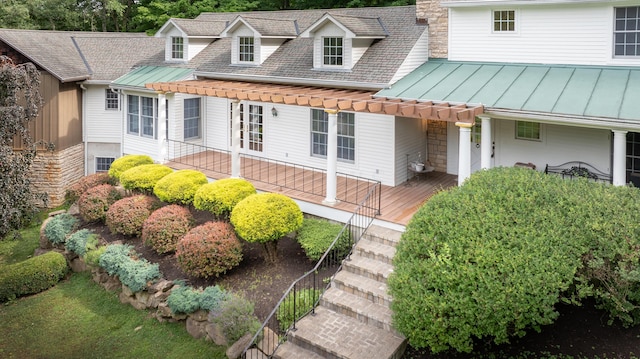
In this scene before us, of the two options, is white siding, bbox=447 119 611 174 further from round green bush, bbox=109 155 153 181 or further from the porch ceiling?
round green bush, bbox=109 155 153 181

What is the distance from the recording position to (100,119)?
23344mm

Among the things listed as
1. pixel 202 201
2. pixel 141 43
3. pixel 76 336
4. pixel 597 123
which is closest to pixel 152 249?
pixel 202 201

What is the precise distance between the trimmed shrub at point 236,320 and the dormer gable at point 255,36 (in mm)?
10629

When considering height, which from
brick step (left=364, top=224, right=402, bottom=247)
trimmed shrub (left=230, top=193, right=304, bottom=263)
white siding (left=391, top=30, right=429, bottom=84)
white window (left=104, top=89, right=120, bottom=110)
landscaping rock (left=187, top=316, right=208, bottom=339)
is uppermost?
white siding (left=391, top=30, right=429, bottom=84)

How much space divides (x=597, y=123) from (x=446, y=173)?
607 centimetres

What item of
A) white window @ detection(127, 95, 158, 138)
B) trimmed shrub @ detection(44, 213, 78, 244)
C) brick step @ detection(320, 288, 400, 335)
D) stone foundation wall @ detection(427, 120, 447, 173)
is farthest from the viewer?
white window @ detection(127, 95, 158, 138)

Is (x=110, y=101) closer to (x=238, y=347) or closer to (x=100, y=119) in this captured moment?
(x=100, y=119)

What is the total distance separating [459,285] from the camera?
24.0 feet

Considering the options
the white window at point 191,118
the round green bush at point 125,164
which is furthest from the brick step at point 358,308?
the white window at point 191,118

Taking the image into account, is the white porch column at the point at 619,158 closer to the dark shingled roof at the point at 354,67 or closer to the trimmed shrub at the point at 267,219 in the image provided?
the dark shingled roof at the point at 354,67

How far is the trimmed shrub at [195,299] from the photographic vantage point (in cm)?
1113

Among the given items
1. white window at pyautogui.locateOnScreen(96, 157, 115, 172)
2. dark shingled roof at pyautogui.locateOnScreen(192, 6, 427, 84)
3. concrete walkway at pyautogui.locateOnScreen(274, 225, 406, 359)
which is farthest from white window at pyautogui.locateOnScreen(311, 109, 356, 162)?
white window at pyautogui.locateOnScreen(96, 157, 115, 172)

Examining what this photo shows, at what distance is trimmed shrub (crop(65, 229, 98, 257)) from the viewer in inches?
591

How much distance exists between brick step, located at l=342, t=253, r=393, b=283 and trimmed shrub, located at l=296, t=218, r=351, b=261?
0.66 m
